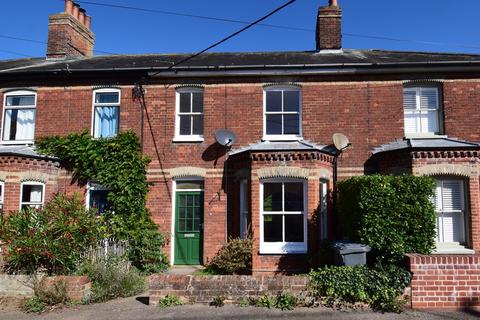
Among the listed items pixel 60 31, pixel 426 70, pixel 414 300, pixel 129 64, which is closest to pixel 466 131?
pixel 426 70

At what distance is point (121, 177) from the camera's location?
1315 centimetres

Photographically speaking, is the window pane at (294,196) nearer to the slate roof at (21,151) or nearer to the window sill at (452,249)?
the window sill at (452,249)

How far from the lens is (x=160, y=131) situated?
13828 millimetres

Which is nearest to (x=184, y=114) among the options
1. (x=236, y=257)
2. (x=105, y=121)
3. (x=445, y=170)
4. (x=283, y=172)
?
(x=105, y=121)

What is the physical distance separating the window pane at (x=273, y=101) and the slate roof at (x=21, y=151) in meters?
6.83

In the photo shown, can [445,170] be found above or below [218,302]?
above

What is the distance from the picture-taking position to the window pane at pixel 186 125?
14.0 metres

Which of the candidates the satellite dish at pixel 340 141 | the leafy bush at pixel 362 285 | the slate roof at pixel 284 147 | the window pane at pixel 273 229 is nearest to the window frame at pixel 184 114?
the slate roof at pixel 284 147

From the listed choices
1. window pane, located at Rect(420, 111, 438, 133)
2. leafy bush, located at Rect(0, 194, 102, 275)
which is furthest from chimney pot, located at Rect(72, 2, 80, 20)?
window pane, located at Rect(420, 111, 438, 133)

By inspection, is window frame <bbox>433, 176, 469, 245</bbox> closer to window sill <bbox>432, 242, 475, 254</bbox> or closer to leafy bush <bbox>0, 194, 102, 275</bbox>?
window sill <bbox>432, 242, 475, 254</bbox>

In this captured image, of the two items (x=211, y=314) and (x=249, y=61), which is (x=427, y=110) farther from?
(x=211, y=314)

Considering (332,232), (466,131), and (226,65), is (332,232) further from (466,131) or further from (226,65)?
(226,65)

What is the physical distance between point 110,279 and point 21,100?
26.9 feet

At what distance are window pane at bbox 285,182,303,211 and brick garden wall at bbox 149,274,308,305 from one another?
3.67 m
